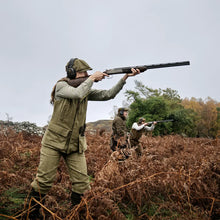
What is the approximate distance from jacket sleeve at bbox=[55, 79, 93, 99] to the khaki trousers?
82 cm

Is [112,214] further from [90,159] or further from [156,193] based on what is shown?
[90,159]

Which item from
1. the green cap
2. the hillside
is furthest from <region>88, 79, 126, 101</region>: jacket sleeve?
the hillside

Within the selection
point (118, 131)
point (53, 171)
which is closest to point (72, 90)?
point (53, 171)

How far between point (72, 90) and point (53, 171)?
1201 mm

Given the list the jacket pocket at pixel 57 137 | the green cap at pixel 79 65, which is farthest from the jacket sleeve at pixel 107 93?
the jacket pocket at pixel 57 137

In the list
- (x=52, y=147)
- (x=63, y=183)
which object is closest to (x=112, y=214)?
(x=52, y=147)

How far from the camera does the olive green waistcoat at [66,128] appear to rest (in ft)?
10.1

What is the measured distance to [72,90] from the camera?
298 cm

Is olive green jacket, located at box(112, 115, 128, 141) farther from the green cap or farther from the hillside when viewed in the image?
the green cap

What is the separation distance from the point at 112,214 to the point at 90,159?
4113 mm

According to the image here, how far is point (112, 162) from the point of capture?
4.09 meters

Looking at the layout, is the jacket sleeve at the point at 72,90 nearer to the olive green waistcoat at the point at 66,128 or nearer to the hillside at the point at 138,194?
the olive green waistcoat at the point at 66,128

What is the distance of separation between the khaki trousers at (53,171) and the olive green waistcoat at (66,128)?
11 centimetres

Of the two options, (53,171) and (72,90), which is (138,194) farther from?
(72,90)
